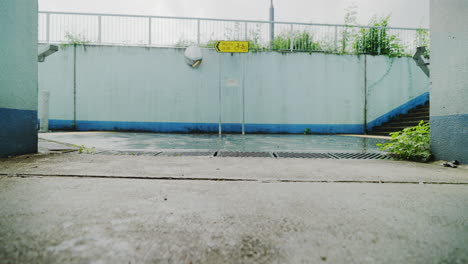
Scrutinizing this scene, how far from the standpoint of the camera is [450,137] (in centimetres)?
292

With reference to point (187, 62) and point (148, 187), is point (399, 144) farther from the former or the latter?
point (187, 62)

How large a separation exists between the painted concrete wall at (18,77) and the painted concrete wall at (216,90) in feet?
19.0

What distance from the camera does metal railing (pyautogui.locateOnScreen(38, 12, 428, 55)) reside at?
8727 millimetres

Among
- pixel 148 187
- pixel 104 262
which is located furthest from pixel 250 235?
pixel 148 187

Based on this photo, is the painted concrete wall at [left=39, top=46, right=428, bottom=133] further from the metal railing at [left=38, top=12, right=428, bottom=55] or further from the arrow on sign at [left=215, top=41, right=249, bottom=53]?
the arrow on sign at [left=215, top=41, right=249, bottom=53]

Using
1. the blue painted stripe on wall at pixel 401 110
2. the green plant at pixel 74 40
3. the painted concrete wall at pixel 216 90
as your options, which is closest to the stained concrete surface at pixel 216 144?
the painted concrete wall at pixel 216 90

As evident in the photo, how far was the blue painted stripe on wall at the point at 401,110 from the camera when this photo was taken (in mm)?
9258

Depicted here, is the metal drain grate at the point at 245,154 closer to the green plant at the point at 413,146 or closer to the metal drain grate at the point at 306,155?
the metal drain grate at the point at 306,155

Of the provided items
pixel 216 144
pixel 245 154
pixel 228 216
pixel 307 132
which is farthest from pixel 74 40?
pixel 228 216

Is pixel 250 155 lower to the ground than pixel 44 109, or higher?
lower

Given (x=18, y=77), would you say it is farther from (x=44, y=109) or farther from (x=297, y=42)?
(x=297, y=42)

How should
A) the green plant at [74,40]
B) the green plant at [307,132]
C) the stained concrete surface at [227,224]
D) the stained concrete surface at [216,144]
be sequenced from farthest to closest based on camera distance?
the green plant at [307,132]
the green plant at [74,40]
the stained concrete surface at [216,144]
the stained concrete surface at [227,224]

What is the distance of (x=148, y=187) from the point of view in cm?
182

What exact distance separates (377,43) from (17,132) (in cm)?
1115
